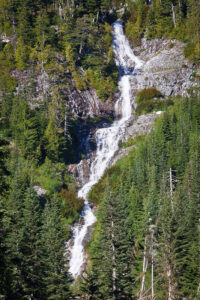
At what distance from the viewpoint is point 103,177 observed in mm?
59719

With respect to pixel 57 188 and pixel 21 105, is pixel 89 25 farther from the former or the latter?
pixel 57 188

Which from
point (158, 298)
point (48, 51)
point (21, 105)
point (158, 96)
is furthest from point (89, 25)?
point (158, 298)

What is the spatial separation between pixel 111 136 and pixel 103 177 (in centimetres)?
1353

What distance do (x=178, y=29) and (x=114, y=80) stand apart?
26.7 meters

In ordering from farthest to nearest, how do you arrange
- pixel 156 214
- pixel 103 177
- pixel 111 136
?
pixel 111 136
pixel 103 177
pixel 156 214

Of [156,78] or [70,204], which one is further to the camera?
[156,78]

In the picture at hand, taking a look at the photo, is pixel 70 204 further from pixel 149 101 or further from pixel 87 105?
pixel 149 101

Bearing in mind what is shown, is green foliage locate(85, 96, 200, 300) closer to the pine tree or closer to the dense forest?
the dense forest

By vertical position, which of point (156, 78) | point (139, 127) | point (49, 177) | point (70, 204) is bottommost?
point (70, 204)

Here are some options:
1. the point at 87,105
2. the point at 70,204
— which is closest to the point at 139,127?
the point at 87,105

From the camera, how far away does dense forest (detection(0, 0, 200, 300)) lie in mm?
26656

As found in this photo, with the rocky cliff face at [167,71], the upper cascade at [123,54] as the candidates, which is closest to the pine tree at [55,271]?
the rocky cliff face at [167,71]

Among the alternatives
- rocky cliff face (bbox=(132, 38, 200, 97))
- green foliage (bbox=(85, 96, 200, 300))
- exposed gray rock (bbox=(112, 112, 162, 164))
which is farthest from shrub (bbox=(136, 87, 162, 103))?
green foliage (bbox=(85, 96, 200, 300))

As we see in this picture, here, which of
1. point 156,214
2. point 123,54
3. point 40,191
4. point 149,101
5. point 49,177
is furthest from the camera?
point 123,54
